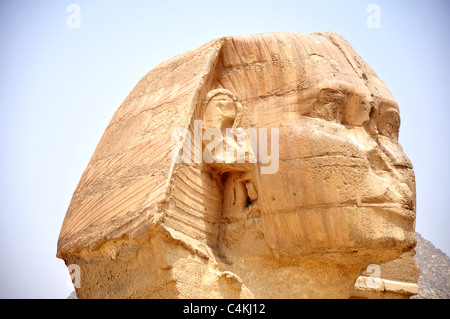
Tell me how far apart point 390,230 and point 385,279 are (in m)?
2.52

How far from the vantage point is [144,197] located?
537 centimetres

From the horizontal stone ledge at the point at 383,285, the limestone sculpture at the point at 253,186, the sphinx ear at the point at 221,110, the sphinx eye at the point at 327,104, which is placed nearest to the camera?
the limestone sculpture at the point at 253,186

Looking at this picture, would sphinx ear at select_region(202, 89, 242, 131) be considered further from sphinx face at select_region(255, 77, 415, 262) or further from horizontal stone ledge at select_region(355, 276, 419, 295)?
horizontal stone ledge at select_region(355, 276, 419, 295)

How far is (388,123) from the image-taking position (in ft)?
20.2

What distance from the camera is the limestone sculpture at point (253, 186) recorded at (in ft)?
17.6

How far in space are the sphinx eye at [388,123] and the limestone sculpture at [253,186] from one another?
0.01 m

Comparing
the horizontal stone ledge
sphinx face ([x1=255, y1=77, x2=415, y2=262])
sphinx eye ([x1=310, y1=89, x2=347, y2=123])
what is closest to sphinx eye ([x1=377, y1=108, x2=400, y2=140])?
sphinx face ([x1=255, y1=77, x2=415, y2=262])

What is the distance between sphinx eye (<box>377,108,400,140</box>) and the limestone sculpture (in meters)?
0.01

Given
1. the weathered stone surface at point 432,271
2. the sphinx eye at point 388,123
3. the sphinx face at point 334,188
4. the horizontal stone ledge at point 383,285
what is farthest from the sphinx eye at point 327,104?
the weathered stone surface at point 432,271

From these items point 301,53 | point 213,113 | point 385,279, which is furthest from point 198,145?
point 385,279

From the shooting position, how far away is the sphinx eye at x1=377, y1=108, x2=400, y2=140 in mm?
6121

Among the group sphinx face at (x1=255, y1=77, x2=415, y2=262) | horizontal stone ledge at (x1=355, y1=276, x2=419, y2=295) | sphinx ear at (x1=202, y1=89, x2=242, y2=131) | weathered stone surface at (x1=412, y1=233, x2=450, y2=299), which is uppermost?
sphinx ear at (x1=202, y1=89, x2=242, y2=131)

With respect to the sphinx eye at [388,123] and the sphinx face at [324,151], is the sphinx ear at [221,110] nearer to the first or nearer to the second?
the sphinx face at [324,151]

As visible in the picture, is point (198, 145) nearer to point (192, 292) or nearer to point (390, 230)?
point (192, 292)
